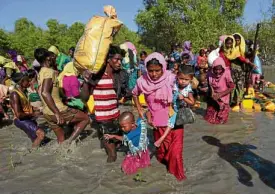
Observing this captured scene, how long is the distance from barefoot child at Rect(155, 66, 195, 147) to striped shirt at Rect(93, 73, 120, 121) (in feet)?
3.06

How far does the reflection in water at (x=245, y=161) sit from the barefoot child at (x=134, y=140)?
120 centimetres

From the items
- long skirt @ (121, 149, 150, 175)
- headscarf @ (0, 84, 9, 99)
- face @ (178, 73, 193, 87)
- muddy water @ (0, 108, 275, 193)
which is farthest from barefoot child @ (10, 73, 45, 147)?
face @ (178, 73, 193, 87)

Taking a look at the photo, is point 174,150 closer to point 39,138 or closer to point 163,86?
point 163,86

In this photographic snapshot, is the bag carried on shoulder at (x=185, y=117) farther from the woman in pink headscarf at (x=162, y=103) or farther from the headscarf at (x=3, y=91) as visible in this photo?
the headscarf at (x=3, y=91)

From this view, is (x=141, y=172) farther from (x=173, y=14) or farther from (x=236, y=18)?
(x=236, y=18)

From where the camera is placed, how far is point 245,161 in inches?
178

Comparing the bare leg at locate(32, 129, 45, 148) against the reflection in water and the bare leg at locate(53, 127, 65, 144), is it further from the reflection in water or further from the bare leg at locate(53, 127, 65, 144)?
the reflection in water

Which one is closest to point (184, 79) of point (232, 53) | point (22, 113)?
point (22, 113)

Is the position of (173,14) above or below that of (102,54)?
above

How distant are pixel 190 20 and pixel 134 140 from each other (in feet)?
89.6

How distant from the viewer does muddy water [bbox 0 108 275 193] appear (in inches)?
149

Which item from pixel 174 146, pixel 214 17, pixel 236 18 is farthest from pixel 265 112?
pixel 236 18

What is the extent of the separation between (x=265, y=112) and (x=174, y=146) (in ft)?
16.2

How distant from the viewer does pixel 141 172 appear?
13.7ft
